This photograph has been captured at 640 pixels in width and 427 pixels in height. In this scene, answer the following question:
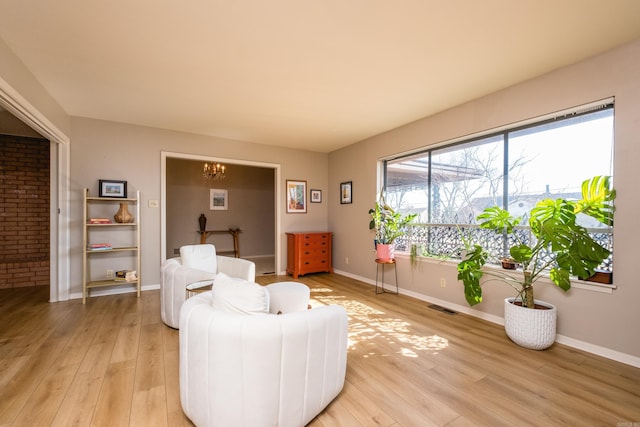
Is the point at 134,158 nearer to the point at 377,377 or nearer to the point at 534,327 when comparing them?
the point at 377,377

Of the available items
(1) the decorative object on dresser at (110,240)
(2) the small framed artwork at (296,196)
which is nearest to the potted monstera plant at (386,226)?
(2) the small framed artwork at (296,196)

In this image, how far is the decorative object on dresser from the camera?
3800 mm

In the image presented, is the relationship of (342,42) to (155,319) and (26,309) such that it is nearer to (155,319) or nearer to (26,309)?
(155,319)

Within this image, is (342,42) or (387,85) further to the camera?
(387,85)

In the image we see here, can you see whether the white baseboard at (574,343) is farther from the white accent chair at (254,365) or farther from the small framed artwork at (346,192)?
the white accent chair at (254,365)

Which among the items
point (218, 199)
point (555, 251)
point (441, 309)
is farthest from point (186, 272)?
point (218, 199)

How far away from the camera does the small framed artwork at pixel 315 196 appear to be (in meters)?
5.73

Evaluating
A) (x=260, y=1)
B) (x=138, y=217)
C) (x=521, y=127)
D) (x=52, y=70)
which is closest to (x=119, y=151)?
(x=138, y=217)

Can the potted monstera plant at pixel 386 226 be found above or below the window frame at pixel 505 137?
below

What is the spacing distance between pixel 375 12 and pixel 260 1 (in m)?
0.76

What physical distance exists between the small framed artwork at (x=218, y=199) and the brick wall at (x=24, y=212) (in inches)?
117

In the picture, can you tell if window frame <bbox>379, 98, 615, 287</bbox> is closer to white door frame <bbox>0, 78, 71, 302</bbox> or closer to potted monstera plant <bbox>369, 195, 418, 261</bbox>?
potted monstera plant <bbox>369, 195, 418, 261</bbox>

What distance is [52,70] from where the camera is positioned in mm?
2670

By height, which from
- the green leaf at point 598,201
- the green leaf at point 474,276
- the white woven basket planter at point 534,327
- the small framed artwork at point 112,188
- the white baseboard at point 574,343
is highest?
the small framed artwork at point 112,188
